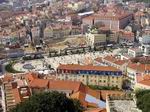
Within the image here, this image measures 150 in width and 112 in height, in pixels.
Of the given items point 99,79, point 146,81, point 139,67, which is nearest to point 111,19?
point 139,67

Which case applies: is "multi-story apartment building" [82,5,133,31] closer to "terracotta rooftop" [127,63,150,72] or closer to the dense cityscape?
the dense cityscape

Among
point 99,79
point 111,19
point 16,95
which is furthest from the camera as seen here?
point 111,19

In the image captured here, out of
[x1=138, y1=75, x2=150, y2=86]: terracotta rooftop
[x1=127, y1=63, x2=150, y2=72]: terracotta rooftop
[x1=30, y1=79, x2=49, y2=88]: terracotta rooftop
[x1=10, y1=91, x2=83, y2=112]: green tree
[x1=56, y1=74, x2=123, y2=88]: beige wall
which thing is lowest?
[x1=56, y1=74, x2=123, y2=88]: beige wall

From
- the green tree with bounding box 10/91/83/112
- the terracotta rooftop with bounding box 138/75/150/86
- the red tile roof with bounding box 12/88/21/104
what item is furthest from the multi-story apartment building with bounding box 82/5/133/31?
the green tree with bounding box 10/91/83/112

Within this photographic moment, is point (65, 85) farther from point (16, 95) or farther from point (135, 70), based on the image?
point (135, 70)

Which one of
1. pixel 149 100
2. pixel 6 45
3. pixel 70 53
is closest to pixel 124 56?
pixel 70 53

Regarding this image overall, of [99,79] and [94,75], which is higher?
[94,75]

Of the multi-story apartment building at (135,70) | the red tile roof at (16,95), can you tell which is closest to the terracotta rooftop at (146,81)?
the multi-story apartment building at (135,70)
